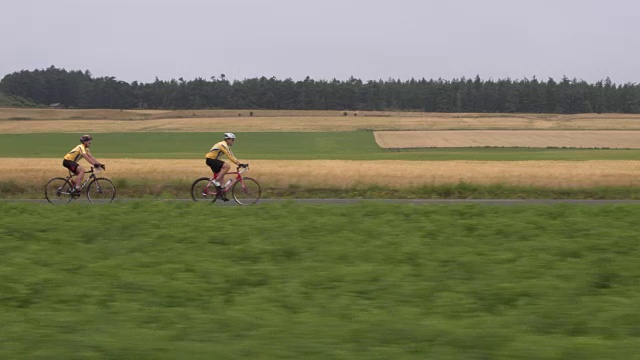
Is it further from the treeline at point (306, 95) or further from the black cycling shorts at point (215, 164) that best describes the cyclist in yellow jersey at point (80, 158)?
the treeline at point (306, 95)

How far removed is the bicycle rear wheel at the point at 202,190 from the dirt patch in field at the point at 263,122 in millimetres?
61698

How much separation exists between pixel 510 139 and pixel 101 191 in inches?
1995

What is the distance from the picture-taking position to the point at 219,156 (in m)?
21.4

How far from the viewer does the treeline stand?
15712cm

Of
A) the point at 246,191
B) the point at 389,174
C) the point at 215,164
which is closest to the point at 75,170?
the point at 215,164

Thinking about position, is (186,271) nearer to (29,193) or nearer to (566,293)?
(566,293)

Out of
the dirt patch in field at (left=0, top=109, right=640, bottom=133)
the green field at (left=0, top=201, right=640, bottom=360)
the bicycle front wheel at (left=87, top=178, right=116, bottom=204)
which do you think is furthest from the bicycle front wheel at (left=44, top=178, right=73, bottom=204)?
the dirt patch in field at (left=0, top=109, right=640, bottom=133)

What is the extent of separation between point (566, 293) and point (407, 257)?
92.6 inches

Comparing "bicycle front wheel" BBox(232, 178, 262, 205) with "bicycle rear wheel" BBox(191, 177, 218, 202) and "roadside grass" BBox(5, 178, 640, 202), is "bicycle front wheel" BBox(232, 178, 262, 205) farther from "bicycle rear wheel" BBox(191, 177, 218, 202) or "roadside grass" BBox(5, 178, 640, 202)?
"roadside grass" BBox(5, 178, 640, 202)

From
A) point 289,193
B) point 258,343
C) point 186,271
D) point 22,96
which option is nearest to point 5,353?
point 258,343

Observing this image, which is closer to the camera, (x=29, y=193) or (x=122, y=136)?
(x=29, y=193)

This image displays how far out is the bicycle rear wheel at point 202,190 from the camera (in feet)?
71.6

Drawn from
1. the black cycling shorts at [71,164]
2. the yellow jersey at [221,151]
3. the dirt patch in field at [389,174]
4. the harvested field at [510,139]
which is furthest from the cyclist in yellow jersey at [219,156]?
the harvested field at [510,139]

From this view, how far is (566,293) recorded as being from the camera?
324 inches
